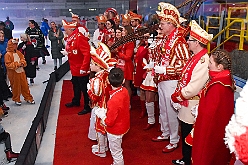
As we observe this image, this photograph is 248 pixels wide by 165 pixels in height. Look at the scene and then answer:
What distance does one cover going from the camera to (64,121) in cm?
425

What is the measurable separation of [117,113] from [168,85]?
0.74 meters

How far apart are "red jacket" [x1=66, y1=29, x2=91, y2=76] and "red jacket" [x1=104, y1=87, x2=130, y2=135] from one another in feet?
5.40

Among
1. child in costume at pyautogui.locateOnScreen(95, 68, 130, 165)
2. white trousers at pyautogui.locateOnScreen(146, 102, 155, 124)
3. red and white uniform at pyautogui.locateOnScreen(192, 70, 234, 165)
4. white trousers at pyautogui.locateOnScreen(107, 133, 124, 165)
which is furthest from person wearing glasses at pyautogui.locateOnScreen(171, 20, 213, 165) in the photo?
white trousers at pyautogui.locateOnScreen(146, 102, 155, 124)

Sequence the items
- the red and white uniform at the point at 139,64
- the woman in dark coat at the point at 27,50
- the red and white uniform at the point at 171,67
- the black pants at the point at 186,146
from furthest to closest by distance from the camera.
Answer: the woman in dark coat at the point at 27,50
the red and white uniform at the point at 139,64
the red and white uniform at the point at 171,67
the black pants at the point at 186,146

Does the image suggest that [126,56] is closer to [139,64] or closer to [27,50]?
[139,64]

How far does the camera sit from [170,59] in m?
2.90

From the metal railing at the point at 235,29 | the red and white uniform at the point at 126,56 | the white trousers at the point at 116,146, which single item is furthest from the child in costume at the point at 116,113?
the metal railing at the point at 235,29

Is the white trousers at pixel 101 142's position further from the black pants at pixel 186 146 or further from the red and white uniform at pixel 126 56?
the red and white uniform at pixel 126 56

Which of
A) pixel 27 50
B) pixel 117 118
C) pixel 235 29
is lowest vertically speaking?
pixel 117 118

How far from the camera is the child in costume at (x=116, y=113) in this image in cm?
258

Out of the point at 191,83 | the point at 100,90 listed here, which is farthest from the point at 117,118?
the point at 191,83

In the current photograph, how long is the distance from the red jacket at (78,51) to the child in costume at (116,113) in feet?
5.07

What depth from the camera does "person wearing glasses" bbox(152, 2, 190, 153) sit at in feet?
9.40

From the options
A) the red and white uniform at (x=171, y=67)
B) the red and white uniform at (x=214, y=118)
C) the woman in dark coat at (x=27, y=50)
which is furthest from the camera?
the woman in dark coat at (x=27, y=50)
